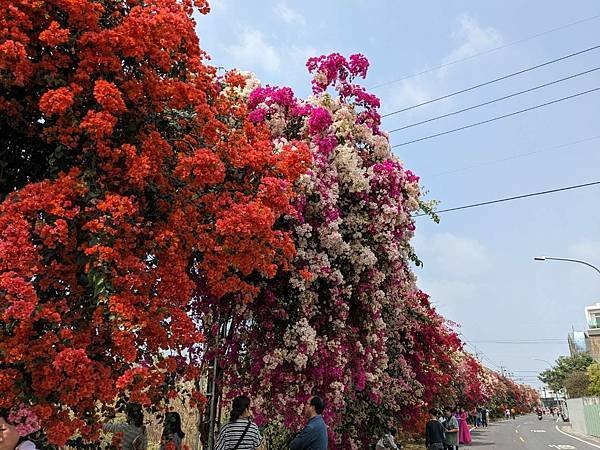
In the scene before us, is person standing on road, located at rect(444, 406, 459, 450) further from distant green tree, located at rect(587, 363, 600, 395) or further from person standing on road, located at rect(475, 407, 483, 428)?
person standing on road, located at rect(475, 407, 483, 428)

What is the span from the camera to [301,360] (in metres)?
7.46

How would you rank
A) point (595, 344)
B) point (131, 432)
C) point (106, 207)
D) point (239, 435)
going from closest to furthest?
point (106, 207)
point (239, 435)
point (131, 432)
point (595, 344)

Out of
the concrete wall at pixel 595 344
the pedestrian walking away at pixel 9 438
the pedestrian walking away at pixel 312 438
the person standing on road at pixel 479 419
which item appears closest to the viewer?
the pedestrian walking away at pixel 9 438

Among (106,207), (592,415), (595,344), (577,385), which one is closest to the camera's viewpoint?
(106,207)

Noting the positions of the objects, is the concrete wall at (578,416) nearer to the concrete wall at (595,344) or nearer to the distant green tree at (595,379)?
the distant green tree at (595,379)

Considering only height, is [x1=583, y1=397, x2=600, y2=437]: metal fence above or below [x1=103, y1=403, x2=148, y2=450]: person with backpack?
above

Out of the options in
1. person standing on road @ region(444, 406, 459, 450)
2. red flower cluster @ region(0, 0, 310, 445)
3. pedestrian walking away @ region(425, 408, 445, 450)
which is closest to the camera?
red flower cluster @ region(0, 0, 310, 445)

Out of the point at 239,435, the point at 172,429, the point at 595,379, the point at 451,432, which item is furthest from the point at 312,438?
the point at 595,379

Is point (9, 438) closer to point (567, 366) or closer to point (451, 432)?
point (451, 432)

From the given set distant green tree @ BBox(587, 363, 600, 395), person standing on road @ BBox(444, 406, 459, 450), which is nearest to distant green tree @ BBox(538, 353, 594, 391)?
distant green tree @ BBox(587, 363, 600, 395)

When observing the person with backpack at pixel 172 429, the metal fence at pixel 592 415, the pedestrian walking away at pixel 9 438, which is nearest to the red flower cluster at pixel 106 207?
the pedestrian walking away at pixel 9 438

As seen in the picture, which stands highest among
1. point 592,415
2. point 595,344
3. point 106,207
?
point 595,344

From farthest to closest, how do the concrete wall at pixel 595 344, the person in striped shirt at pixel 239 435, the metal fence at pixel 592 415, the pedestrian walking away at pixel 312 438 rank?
1. the concrete wall at pixel 595 344
2. the metal fence at pixel 592 415
3. the pedestrian walking away at pixel 312 438
4. the person in striped shirt at pixel 239 435

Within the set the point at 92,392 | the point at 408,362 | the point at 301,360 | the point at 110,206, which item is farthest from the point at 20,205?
the point at 408,362
